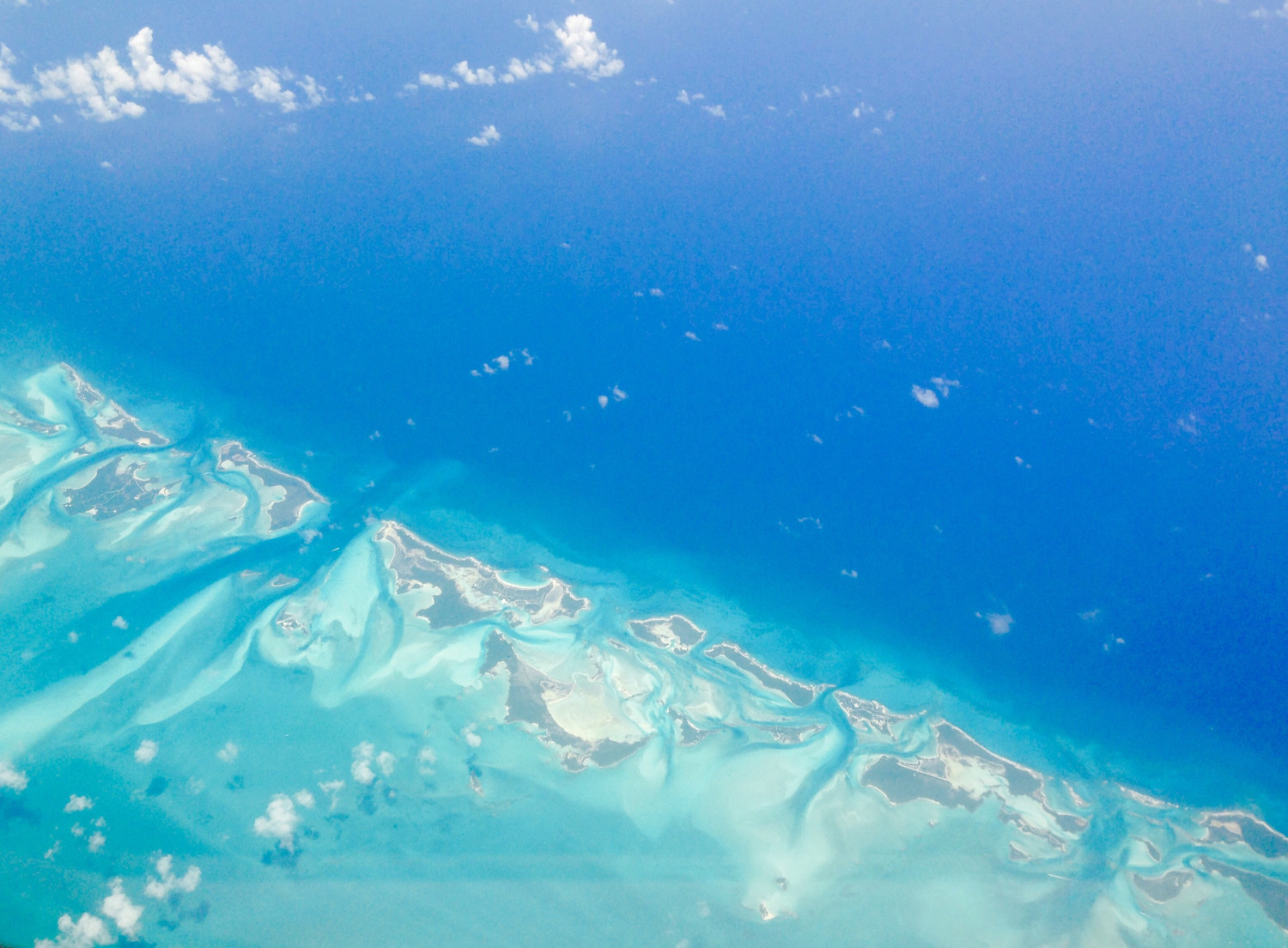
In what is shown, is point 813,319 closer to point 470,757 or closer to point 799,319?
point 799,319

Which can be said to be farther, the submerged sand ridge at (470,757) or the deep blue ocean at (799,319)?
the deep blue ocean at (799,319)

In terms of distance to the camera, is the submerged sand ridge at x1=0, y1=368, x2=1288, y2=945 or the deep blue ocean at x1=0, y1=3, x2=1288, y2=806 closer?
the submerged sand ridge at x1=0, y1=368, x2=1288, y2=945

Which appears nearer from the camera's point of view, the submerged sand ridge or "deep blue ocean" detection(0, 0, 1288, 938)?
the submerged sand ridge

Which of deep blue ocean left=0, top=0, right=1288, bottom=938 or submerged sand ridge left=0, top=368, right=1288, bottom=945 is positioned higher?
deep blue ocean left=0, top=0, right=1288, bottom=938

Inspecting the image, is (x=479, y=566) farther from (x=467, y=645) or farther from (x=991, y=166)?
(x=991, y=166)

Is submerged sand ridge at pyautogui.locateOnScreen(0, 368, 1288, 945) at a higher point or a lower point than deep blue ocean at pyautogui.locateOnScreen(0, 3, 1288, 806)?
lower
